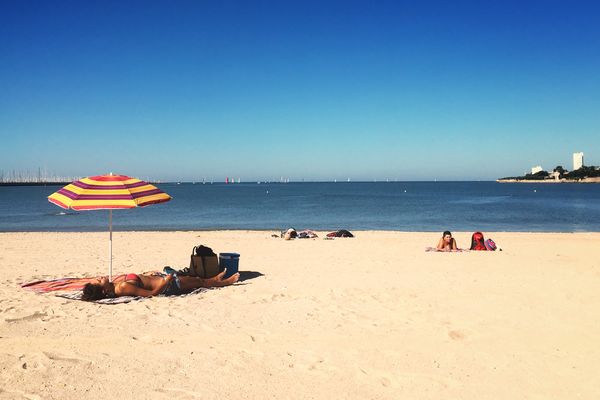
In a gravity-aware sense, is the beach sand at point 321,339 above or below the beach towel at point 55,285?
below

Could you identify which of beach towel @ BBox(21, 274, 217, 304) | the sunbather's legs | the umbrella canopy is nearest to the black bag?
the sunbather's legs

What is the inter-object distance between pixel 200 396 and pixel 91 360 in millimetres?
1598

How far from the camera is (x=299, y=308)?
7277mm

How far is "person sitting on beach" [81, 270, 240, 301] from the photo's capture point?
755 cm

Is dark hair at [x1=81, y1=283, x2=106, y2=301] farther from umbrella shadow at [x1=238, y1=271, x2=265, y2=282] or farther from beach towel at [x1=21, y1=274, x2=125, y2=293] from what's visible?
umbrella shadow at [x1=238, y1=271, x2=265, y2=282]

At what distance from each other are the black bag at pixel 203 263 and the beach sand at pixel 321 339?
61 centimetres

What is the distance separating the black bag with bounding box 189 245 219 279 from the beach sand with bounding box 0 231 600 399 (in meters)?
0.61

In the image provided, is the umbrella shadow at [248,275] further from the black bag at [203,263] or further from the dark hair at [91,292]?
the dark hair at [91,292]

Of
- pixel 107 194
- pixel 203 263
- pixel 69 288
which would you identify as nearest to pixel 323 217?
pixel 203 263

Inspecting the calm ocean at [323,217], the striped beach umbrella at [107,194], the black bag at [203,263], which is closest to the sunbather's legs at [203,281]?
the black bag at [203,263]

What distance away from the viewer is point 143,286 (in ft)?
25.8

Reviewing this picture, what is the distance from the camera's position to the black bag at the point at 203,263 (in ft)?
28.6

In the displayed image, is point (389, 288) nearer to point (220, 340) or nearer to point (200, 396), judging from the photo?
point (220, 340)

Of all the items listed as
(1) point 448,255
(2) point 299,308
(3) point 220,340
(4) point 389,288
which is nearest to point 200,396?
(3) point 220,340
